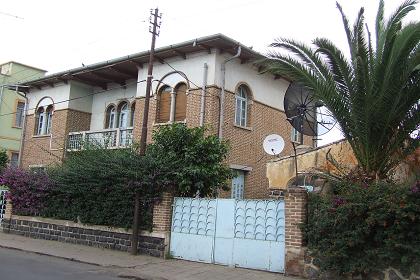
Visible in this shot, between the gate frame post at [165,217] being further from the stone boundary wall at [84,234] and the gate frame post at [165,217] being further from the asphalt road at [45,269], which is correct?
the asphalt road at [45,269]

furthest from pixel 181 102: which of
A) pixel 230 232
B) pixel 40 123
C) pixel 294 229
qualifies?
pixel 40 123

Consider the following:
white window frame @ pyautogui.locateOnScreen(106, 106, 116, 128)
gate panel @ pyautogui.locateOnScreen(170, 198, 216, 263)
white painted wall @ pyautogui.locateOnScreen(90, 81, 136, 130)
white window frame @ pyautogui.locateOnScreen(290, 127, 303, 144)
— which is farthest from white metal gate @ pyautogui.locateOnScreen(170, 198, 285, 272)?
white window frame @ pyautogui.locateOnScreen(106, 106, 116, 128)

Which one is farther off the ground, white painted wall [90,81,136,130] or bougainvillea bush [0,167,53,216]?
white painted wall [90,81,136,130]

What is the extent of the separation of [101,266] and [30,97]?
17.0m

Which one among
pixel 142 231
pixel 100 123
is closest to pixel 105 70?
pixel 100 123

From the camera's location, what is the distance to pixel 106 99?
23.8 m

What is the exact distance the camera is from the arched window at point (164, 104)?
19.3 metres

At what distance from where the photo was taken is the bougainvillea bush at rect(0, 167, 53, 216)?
1722 centimetres

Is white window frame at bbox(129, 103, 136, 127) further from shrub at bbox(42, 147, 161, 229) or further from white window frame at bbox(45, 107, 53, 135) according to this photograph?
shrub at bbox(42, 147, 161, 229)

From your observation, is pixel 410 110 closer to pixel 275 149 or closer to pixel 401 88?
pixel 401 88

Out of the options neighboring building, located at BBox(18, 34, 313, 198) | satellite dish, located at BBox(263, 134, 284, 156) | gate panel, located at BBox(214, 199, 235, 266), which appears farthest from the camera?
neighboring building, located at BBox(18, 34, 313, 198)

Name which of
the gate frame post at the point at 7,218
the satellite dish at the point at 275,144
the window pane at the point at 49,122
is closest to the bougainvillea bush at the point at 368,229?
the satellite dish at the point at 275,144

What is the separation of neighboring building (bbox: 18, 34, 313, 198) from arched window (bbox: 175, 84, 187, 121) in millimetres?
27

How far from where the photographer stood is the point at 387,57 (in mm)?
10125
